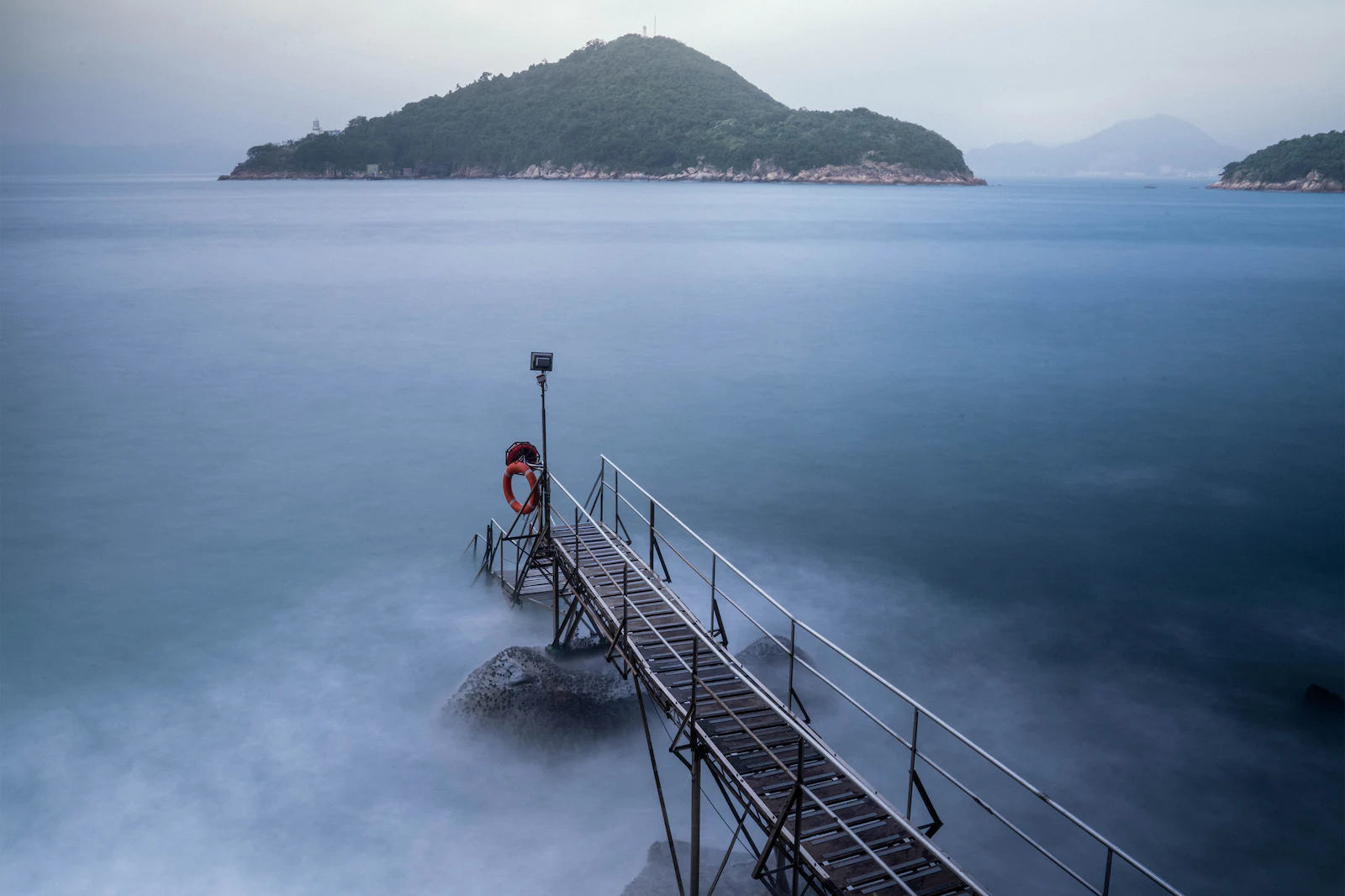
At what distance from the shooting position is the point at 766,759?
10773 mm

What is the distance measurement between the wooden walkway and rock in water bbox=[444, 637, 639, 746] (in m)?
1.10

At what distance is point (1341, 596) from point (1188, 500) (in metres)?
5.95

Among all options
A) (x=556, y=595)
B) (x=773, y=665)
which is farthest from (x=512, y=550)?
(x=773, y=665)

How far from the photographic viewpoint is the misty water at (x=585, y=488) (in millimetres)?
13648

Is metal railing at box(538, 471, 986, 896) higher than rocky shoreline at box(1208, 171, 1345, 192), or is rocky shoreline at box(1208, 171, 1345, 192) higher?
rocky shoreline at box(1208, 171, 1345, 192)

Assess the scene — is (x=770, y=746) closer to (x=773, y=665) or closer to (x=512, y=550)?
(x=773, y=665)

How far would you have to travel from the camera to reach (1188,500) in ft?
84.8

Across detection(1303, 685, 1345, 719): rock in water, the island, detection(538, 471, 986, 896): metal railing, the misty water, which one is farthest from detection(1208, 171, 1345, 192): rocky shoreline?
detection(538, 471, 986, 896): metal railing

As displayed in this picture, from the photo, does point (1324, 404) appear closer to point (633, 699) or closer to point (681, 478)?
point (681, 478)

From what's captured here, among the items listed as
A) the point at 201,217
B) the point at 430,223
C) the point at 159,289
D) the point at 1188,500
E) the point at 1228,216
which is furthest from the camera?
the point at 1228,216

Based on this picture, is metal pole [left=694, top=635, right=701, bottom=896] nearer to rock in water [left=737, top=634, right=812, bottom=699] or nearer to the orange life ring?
rock in water [left=737, top=634, right=812, bottom=699]

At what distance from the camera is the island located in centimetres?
15025

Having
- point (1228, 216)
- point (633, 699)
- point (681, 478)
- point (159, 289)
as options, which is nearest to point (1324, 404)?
point (681, 478)

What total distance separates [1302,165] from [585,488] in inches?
6709
